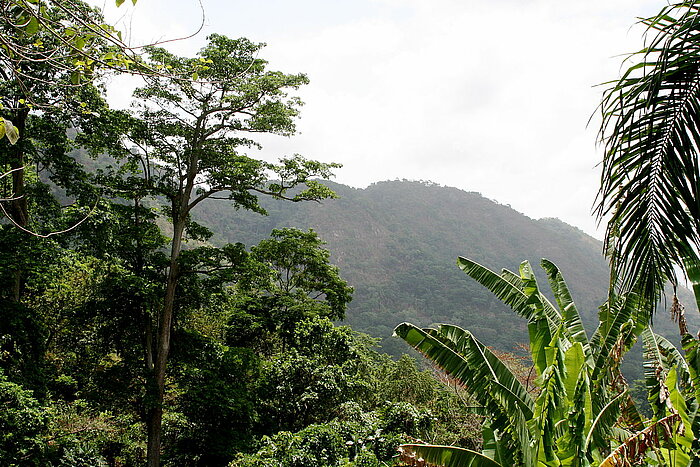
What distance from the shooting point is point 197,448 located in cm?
1272

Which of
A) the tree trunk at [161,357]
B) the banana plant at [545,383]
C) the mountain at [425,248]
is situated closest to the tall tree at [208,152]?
the tree trunk at [161,357]

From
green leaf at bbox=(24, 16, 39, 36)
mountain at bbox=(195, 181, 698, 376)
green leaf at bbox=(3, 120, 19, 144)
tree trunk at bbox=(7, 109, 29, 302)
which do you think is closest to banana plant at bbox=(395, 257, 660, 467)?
green leaf at bbox=(3, 120, 19, 144)

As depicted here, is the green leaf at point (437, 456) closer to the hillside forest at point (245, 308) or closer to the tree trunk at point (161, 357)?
the hillside forest at point (245, 308)

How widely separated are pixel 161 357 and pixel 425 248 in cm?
7206

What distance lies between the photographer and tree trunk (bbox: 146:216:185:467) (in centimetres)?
1074

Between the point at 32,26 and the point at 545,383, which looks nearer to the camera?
the point at 32,26

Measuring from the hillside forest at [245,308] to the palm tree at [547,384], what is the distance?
0.08 feet

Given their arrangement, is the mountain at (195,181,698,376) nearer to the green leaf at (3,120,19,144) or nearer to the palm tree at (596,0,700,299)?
the palm tree at (596,0,700,299)

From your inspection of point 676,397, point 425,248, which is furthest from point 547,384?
point 425,248

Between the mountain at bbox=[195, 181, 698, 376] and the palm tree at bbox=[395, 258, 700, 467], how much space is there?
3552cm

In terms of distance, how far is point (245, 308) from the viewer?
15.9 meters

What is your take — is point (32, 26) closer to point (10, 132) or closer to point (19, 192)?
point (10, 132)

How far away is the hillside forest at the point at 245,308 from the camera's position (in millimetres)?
2598

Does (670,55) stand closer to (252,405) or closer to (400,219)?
(252,405)
